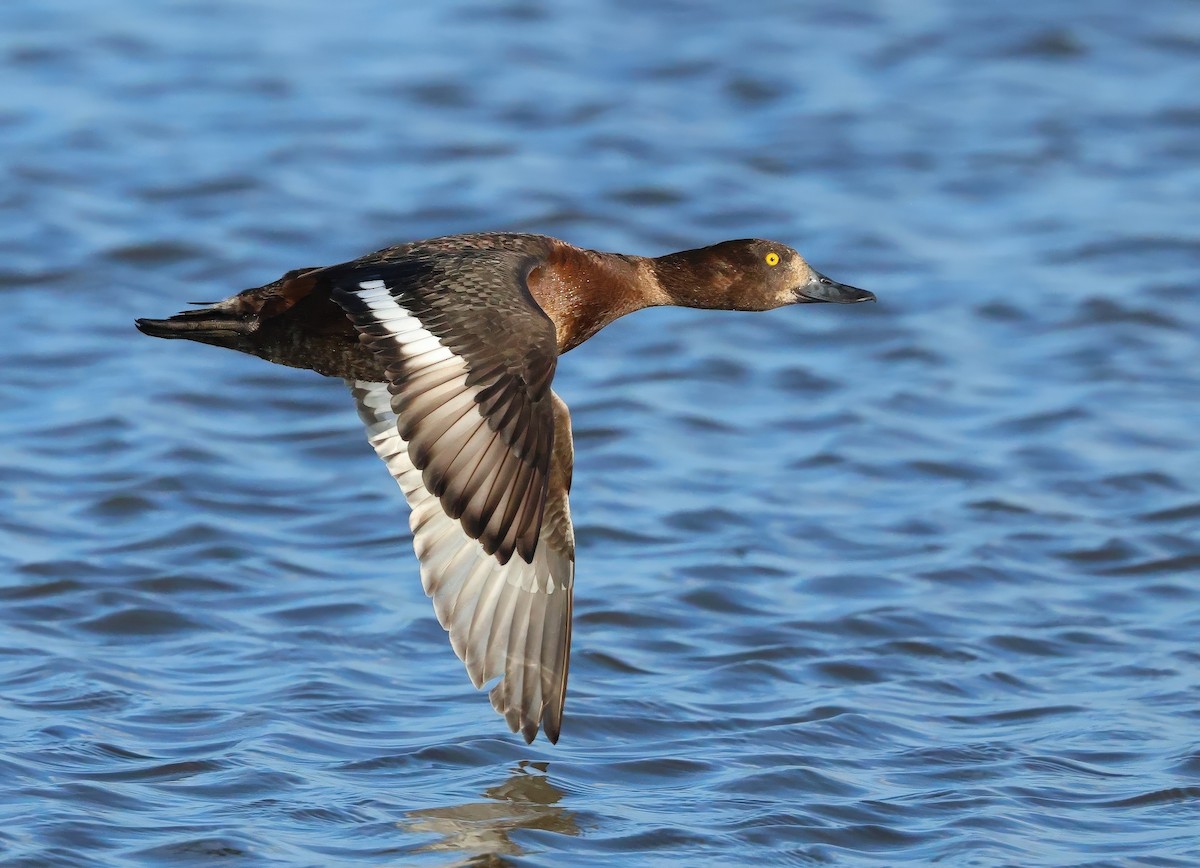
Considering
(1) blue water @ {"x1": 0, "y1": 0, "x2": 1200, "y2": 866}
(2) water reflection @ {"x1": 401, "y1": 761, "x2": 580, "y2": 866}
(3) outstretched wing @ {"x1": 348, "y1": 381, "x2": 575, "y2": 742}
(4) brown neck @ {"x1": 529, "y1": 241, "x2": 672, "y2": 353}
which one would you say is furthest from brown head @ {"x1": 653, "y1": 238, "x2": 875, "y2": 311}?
(2) water reflection @ {"x1": 401, "y1": 761, "x2": 580, "y2": 866}

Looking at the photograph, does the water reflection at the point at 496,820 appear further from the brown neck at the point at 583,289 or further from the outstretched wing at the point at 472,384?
the brown neck at the point at 583,289

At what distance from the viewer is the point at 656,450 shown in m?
9.94

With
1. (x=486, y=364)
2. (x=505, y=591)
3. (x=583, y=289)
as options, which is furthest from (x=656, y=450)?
(x=486, y=364)

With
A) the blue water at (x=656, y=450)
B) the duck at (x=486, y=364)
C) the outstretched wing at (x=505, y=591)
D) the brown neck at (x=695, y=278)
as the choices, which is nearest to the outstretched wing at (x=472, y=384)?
the duck at (x=486, y=364)

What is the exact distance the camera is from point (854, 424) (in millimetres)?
10211

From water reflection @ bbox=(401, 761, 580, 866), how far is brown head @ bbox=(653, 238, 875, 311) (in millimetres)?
2074

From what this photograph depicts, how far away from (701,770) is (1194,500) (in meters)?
3.64

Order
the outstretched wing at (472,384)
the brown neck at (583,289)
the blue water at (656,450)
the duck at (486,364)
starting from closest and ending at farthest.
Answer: the outstretched wing at (472,384)
the duck at (486,364)
the blue water at (656,450)
the brown neck at (583,289)

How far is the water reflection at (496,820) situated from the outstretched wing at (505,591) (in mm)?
216

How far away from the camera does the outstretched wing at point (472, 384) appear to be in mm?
5590

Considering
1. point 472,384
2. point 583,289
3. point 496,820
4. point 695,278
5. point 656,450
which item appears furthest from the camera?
point 656,450

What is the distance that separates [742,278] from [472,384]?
2143 millimetres

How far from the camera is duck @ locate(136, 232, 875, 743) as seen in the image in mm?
5711

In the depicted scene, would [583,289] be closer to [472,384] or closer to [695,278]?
[695,278]
